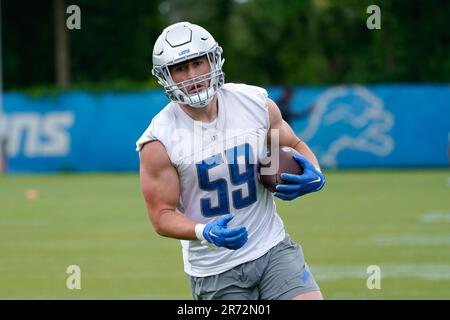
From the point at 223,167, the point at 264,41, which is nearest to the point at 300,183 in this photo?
the point at 223,167

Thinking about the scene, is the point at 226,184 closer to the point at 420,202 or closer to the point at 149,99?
the point at 420,202

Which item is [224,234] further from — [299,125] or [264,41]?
[264,41]

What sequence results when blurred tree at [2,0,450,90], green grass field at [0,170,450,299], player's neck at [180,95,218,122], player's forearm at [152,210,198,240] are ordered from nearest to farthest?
player's forearm at [152,210,198,240] → player's neck at [180,95,218,122] → green grass field at [0,170,450,299] → blurred tree at [2,0,450,90]

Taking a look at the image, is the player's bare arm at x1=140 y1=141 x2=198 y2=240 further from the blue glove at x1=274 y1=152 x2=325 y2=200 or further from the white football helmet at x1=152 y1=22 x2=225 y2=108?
the blue glove at x1=274 y1=152 x2=325 y2=200

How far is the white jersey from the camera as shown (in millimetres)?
4734

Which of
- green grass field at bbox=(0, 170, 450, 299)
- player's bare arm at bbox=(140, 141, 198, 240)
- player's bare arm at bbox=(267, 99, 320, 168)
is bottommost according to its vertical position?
green grass field at bbox=(0, 170, 450, 299)

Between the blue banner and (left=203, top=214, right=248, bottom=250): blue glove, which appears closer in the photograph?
(left=203, top=214, right=248, bottom=250): blue glove

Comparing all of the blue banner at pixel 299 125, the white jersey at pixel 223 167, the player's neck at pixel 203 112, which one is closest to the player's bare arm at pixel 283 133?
the white jersey at pixel 223 167

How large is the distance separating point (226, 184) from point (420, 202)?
10.2 metres

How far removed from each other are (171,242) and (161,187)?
260 inches

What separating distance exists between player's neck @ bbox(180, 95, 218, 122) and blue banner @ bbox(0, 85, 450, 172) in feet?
54.4

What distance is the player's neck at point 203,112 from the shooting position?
4844 mm

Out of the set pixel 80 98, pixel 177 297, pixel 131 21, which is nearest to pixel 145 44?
pixel 131 21

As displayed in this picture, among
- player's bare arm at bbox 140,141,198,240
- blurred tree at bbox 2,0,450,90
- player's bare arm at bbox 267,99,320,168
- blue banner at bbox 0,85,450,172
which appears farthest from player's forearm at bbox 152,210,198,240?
blurred tree at bbox 2,0,450,90
